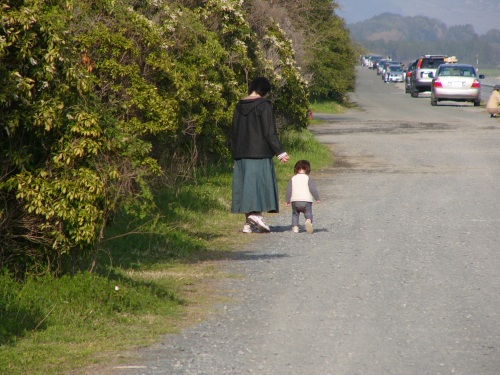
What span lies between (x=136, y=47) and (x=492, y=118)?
88.4 ft

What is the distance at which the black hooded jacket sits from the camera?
11578 mm

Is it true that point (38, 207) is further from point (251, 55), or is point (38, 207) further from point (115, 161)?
point (251, 55)

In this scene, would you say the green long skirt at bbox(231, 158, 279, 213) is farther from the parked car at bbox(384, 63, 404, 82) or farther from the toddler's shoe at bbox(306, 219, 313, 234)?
the parked car at bbox(384, 63, 404, 82)

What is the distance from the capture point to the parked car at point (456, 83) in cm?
4356

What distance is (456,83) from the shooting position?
4381cm

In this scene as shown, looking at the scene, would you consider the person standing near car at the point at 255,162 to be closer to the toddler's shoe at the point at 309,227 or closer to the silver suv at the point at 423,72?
the toddler's shoe at the point at 309,227

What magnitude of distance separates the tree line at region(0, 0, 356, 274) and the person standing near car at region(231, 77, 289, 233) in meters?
0.85

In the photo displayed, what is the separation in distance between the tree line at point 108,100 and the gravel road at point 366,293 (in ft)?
4.18

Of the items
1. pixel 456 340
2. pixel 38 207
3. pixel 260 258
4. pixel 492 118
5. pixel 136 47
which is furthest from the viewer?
pixel 492 118

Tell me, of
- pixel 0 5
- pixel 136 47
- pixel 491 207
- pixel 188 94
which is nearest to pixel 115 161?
pixel 0 5

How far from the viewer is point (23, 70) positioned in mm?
6980

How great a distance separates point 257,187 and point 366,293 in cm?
369

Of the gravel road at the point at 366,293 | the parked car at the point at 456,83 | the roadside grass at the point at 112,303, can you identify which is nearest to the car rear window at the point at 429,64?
the parked car at the point at 456,83

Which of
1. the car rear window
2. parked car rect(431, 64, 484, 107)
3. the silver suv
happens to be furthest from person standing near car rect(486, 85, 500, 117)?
the car rear window
